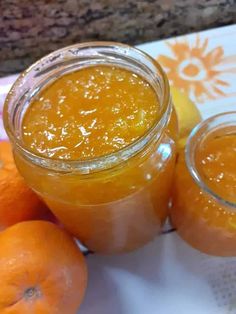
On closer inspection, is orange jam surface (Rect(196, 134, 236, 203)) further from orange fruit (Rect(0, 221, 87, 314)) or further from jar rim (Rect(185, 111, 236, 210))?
orange fruit (Rect(0, 221, 87, 314))

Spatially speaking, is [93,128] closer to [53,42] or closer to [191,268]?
[191,268]

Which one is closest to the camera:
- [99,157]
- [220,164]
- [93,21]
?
[99,157]

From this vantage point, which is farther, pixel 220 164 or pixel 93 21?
pixel 93 21

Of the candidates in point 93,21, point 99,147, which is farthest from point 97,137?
point 93,21

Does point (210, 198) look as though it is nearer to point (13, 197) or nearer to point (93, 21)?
point (13, 197)

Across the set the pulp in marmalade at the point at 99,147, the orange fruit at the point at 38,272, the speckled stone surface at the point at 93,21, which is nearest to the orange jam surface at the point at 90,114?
the pulp in marmalade at the point at 99,147

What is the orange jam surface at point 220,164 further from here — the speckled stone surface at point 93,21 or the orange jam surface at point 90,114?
the speckled stone surface at point 93,21
